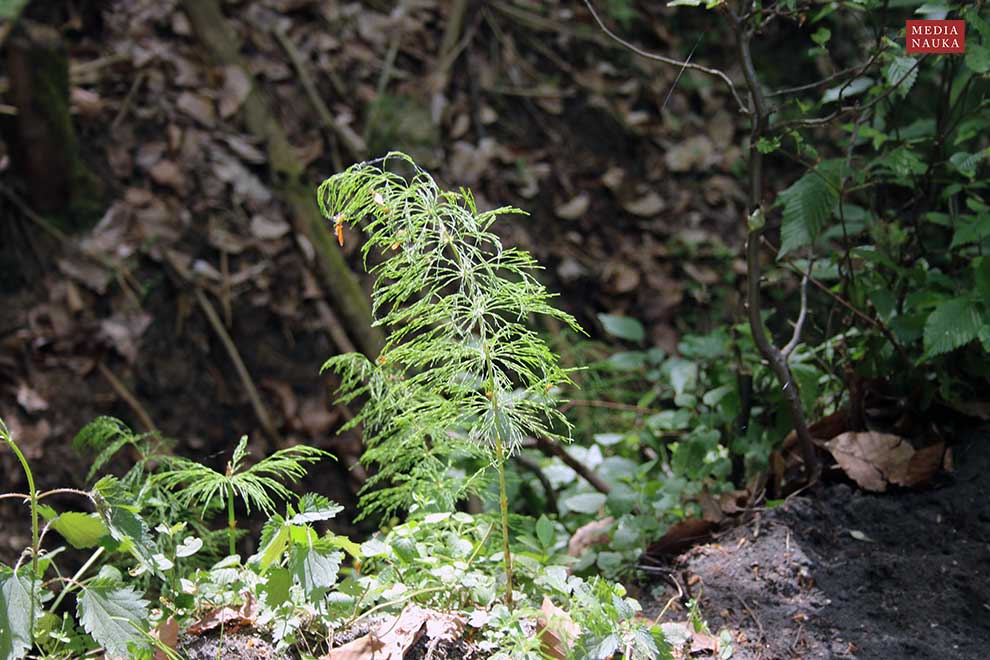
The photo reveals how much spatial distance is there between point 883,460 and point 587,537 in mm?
726

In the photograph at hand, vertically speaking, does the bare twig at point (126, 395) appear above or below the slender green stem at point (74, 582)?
below

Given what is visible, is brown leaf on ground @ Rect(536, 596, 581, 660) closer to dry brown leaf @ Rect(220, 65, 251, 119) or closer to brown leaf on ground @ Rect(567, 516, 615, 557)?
brown leaf on ground @ Rect(567, 516, 615, 557)

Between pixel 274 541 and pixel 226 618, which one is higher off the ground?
pixel 274 541

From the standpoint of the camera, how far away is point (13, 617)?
3.89 ft

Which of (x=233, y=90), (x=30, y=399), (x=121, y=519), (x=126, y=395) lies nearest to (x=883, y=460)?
(x=121, y=519)

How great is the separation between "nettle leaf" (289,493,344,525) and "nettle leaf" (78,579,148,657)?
26 centimetres

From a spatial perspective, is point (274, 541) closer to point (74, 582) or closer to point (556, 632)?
point (74, 582)

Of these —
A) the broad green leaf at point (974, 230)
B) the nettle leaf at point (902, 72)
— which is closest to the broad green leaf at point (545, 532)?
the broad green leaf at point (974, 230)

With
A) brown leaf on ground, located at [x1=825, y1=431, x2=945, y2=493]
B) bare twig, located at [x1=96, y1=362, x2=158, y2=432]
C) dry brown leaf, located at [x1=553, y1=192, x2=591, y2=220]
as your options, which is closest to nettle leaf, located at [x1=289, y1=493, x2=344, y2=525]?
brown leaf on ground, located at [x1=825, y1=431, x2=945, y2=493]

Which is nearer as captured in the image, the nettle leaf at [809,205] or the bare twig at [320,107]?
the nettle leaf at [809,205]

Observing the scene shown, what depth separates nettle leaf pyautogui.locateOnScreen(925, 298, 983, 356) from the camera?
174 cm

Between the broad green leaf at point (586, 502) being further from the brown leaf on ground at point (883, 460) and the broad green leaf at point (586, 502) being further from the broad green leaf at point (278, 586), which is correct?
the broad green leaf at point (278, 586)

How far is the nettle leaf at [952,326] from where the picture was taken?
1.74 metres

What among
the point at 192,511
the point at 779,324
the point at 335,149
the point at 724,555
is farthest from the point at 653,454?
the point at 335,149
